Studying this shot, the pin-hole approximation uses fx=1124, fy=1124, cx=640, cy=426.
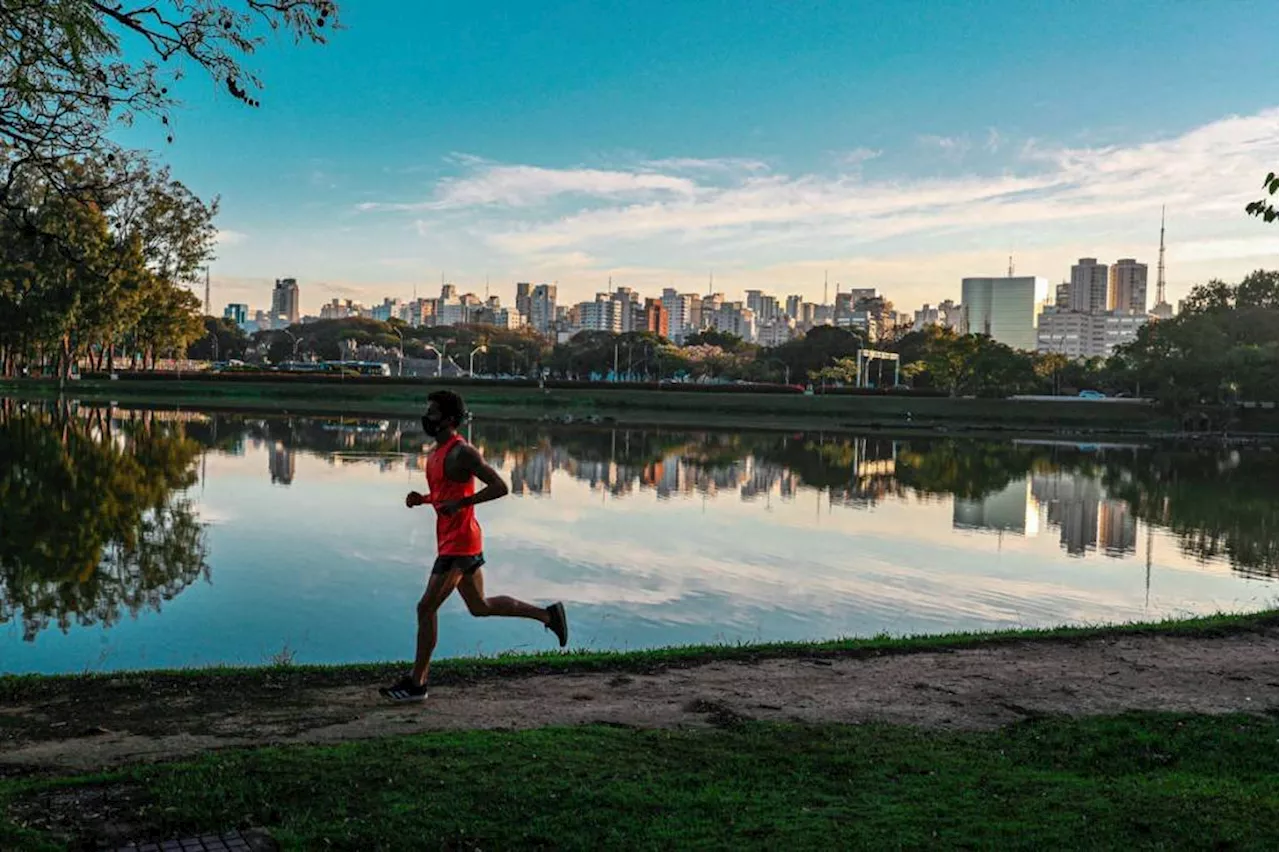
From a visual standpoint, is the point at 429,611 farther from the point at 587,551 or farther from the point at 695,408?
the point at 695,408

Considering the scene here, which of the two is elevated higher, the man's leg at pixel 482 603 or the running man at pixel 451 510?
the running man at pixel 451 510

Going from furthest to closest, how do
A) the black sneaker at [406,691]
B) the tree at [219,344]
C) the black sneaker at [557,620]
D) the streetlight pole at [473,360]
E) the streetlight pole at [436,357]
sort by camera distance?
the tree at [219,344] → the streetlight pole at [436,357] → the streetlight pole at [473,360] → the black sneaker at [557,620] → the black sneaker at [406,691]

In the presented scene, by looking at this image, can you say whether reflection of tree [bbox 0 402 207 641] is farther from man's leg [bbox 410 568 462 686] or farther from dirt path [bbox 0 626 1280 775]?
man's leg [bbox 410 568 462 686]

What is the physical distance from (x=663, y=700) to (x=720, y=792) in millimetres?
2363

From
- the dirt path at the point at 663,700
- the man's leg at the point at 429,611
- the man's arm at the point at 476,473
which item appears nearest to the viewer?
the dirt path at the point at 663,700

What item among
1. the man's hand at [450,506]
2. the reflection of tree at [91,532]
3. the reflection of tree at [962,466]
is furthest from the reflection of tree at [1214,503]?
the reflection of tree at [91,532]

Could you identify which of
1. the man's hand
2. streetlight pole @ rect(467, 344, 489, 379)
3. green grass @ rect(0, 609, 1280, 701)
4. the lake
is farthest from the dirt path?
streetlight pole @ rect(467, 344, 489, 379)

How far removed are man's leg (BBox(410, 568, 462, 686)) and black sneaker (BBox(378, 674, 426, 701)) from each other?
39 mm

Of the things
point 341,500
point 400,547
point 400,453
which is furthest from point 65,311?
point 400,547

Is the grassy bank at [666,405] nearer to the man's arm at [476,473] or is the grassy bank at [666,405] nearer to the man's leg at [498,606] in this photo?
the man's leg at [498,606]

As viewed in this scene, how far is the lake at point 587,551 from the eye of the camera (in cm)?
1293

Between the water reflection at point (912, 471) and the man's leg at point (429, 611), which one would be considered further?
the water reflection at point (912, 471)

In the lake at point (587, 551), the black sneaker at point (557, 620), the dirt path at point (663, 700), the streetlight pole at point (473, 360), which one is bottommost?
the lake at point (587, 551)

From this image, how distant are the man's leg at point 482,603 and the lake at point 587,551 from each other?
3546mm
